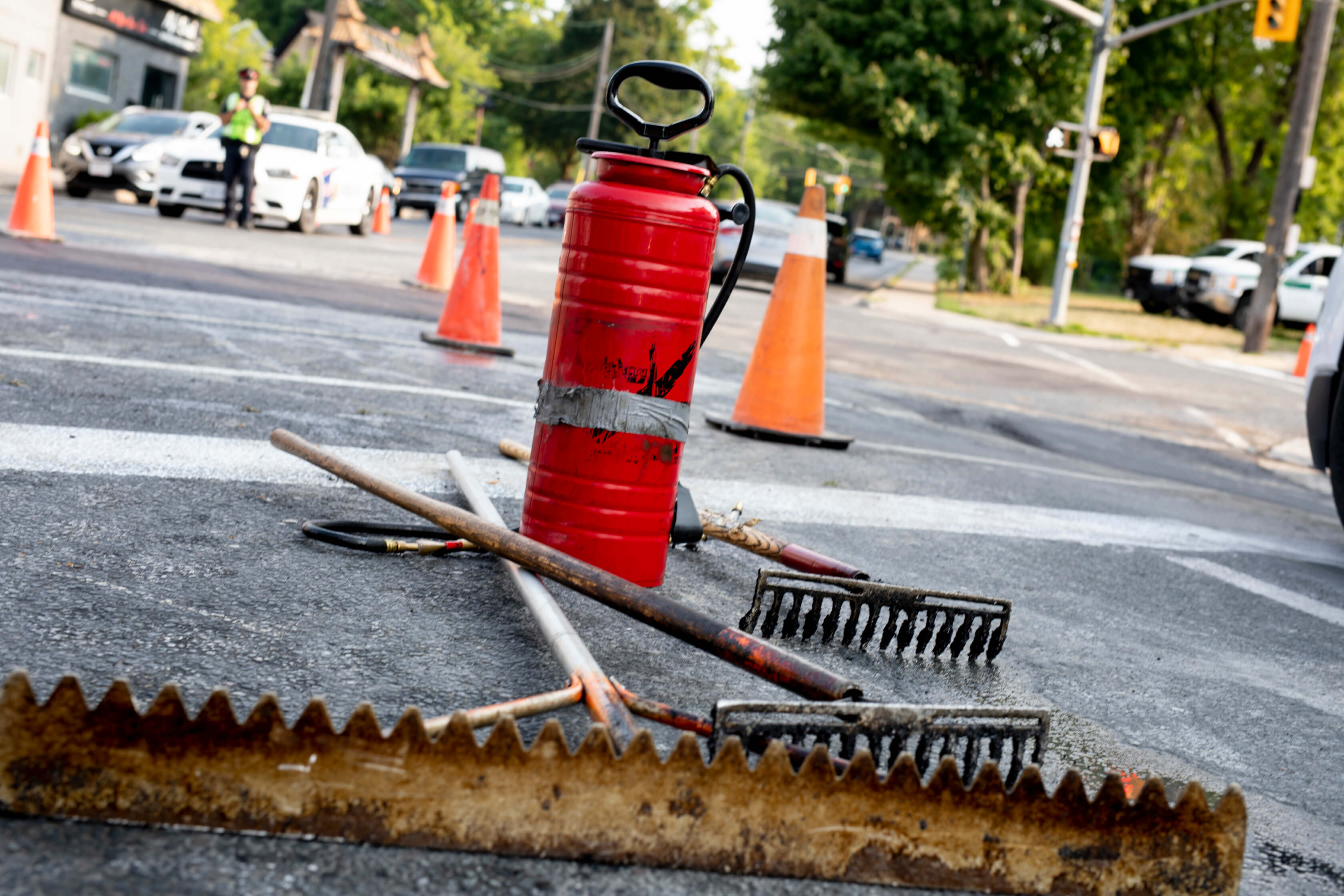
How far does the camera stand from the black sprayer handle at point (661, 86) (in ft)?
10.3

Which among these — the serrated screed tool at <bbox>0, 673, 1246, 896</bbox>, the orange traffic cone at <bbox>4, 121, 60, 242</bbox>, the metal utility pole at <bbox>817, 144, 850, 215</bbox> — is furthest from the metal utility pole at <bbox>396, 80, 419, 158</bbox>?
the serrated screed tool at <bbox>0, 673, 1246, 896</bbox>

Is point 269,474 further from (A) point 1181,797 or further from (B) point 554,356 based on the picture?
(A) point 1181,797

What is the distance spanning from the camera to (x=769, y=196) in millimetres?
129875

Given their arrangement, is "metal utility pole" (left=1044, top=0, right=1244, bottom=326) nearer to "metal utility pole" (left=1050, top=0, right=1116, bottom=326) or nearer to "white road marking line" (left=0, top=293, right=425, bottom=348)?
"metal utility pole" (left=1050, top=0, right=1116, bottom=326)

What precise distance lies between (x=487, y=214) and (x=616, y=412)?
4.90 metres

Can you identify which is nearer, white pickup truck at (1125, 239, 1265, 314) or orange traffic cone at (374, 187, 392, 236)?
orange traffic cone at (374, 187, 392, 236)

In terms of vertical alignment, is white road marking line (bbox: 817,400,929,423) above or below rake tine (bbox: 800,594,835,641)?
above

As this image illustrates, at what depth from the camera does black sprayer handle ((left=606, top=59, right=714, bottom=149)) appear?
3135 millimetres

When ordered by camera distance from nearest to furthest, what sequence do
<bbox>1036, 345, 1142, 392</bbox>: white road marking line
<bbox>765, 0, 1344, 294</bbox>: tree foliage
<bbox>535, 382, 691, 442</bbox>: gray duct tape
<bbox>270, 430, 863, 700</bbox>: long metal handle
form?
<bbox>270, 430, 863, 700</bbox>: long metal handle < <bbox>535, 382, 691, 442</bbox>: gray duct tape < <bbox>1036, 345, 1142, 392</bbox>: white road marking line < <bbox>765, 0, 1344, 294</bbox>: tree foliage

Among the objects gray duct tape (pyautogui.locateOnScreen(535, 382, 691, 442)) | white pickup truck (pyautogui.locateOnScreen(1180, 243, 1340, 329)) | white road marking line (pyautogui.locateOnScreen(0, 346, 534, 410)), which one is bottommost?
white road marking line (pyautogui.locateOnScreen(0, 346, 534, 410))

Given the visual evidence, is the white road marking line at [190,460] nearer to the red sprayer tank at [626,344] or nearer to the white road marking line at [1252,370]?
the red sprayer tank at [626,344]

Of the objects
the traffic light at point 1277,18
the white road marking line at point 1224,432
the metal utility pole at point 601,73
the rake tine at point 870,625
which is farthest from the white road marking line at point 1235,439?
the metal utility pole at point 601,73

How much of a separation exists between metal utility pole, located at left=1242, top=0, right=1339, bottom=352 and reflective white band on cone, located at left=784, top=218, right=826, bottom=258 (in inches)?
640

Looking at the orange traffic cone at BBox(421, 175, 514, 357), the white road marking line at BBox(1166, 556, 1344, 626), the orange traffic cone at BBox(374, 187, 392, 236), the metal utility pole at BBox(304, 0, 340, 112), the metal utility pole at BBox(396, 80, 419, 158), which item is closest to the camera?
the white road marking line at BBox(1166, 556, 1344, 626)
